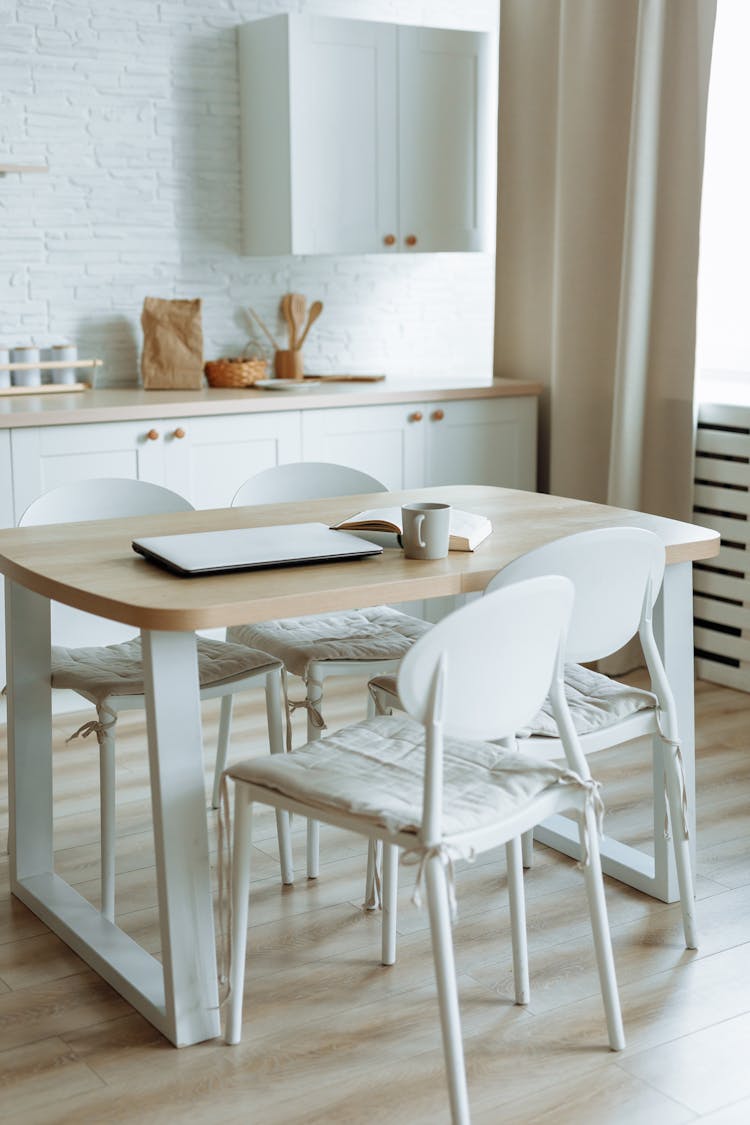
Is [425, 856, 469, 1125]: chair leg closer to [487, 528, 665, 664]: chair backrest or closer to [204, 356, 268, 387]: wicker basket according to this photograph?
[487, 528, 665, 664]: chair backrest

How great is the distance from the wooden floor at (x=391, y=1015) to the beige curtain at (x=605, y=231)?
62.3 inches

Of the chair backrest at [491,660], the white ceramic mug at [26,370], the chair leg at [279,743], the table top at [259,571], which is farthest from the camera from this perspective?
the white ceramic mug at [26,370]

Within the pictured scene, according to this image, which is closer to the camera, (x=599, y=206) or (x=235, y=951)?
(x=235, y=951)

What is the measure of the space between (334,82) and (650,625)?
2582 mm

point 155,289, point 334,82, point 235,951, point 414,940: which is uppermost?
point 334,82

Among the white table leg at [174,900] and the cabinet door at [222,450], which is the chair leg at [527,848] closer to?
the white table leg at [174,900]

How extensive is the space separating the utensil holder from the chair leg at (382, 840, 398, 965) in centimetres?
247

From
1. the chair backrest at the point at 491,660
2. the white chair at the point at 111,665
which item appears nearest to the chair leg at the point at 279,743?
the white chair at the point at 111,665

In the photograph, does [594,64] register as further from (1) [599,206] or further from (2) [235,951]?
(2) [235,951]

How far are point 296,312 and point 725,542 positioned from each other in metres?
1.64

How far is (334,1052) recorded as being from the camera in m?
2.11

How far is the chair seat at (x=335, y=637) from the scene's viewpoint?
2623mm

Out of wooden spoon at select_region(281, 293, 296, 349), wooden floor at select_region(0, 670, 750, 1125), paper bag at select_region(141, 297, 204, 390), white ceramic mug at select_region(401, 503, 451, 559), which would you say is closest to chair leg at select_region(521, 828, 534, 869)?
wooden floor at select_region(0, 670, 750, 1125)

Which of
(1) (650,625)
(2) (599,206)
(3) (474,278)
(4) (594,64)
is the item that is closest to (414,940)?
(1) (650,625)
